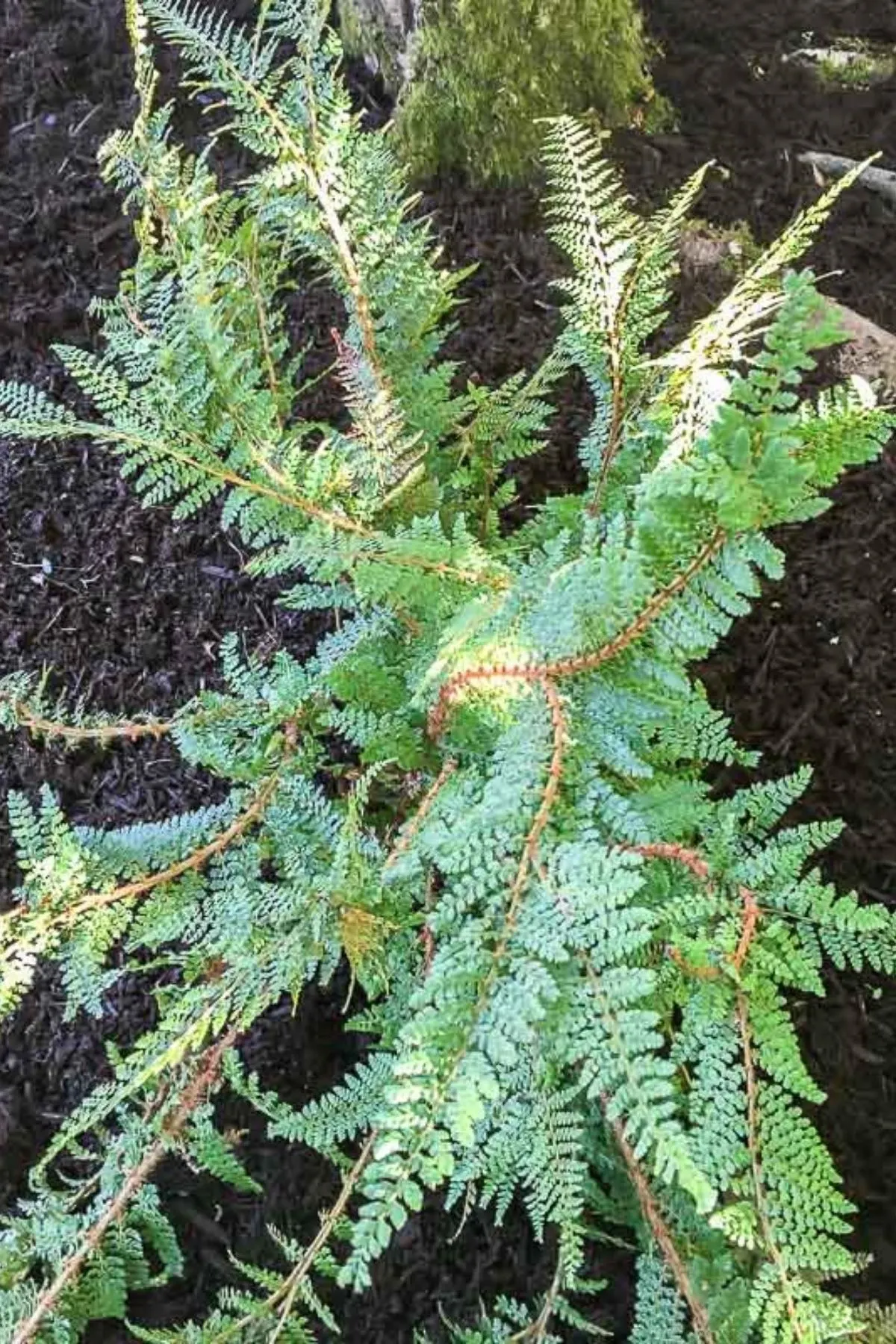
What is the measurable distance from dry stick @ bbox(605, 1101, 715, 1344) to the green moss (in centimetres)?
145

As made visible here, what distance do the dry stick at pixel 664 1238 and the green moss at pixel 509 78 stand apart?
4.75 feet

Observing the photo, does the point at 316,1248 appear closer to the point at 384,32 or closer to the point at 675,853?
the point at 675,853

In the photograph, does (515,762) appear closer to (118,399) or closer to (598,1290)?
(118,399)

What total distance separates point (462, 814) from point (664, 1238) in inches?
16.1

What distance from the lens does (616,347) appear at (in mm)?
1306

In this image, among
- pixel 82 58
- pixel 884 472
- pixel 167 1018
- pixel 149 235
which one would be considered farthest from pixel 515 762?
pixel 82 58

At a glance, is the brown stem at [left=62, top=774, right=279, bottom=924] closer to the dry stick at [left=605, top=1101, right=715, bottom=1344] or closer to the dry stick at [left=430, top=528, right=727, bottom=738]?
the dry stick at [left=430, top=528, right=727, bottom=738]

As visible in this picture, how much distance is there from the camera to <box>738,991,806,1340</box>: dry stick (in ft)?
3.26

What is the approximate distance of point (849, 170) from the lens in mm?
2055


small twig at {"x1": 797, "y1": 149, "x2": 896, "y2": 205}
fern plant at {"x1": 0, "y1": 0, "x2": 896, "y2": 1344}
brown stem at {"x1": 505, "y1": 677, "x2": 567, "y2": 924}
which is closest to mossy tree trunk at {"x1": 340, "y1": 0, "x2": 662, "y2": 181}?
small twig at {"x1": 797, "y1": 149, "x2": 896, "y2": 205}

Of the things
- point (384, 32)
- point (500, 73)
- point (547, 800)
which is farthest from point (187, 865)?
point (384, 32)

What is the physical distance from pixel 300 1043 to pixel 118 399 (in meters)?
0.78

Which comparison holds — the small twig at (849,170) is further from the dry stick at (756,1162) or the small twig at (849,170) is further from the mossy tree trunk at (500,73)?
the dry stick at (756,1162)

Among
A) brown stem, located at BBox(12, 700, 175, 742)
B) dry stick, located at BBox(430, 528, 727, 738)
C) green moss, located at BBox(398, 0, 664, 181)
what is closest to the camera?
dry stick, located at BBox(430, 528, 727, 738)
